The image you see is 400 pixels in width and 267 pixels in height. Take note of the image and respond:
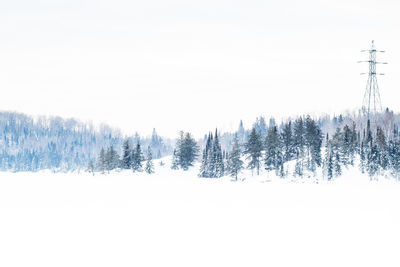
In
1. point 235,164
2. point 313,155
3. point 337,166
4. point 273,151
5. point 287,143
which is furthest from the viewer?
point 287,143

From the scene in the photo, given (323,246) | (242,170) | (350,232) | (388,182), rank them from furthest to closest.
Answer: (242,170), (388,182), (350,232), (323,246)

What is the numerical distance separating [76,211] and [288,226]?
7769mm

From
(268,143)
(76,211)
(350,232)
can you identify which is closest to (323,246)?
(350,232)

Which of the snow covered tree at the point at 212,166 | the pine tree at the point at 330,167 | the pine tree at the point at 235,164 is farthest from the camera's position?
the snow covered tree at the point at 212,166

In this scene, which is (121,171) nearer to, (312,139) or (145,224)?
(312,139)

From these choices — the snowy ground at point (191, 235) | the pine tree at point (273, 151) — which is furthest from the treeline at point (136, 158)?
the snowy ground at point (191, 235)

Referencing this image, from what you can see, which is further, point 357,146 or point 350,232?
point 357,146

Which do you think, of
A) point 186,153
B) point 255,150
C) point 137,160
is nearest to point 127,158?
point 137,160

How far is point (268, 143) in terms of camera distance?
80.3m

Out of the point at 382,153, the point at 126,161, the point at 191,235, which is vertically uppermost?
the point at 382,153

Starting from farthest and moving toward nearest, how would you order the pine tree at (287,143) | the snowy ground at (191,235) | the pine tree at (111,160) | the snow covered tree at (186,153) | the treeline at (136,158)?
1. the snow covered tree at (186,153)
2. the pine tree at (111,160)
3. the treeline at (136,158)
4. the pine tree at (287,143)
5. the snowy ground at (191,235)

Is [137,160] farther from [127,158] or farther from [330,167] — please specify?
[330,167]

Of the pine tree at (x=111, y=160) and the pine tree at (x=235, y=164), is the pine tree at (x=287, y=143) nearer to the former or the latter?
the pine tree at (x=235, y=164)

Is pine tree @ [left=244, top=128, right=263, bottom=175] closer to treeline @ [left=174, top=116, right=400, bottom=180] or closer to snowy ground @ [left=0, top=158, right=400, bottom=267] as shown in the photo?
treeline @ [left=174, top=116, right=400, bottom=180]
